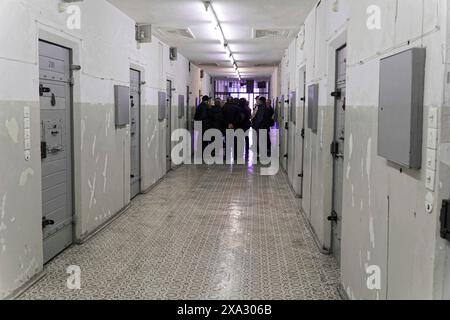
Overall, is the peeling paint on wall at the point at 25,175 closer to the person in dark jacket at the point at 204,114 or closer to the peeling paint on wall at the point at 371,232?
the peeling paint on wall at the point at 371,232

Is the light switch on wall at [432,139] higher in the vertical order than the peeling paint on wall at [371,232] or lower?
higher

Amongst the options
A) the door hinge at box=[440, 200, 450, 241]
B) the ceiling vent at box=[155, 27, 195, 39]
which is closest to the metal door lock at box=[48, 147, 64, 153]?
the door hinge at box=[440, 200, 450, 241]

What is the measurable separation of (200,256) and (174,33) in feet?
15.8

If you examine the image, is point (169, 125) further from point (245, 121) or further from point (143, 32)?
point (143, 32)

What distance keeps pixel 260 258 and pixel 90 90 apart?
2.39 m

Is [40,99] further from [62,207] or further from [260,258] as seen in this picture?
[260,258]

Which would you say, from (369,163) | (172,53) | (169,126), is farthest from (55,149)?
(172,53)

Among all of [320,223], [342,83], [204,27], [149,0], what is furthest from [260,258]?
[204,27]

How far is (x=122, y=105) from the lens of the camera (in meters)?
5.92

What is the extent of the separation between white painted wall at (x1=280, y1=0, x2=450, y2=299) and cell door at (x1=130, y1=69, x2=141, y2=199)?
327 cm

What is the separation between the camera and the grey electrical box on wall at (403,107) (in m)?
1.88

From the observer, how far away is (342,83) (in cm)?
405

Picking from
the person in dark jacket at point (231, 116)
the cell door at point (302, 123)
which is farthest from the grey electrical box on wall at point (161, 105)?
the person in dark jacket at point (231, 116)

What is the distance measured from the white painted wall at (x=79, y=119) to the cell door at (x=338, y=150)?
2408 mm
